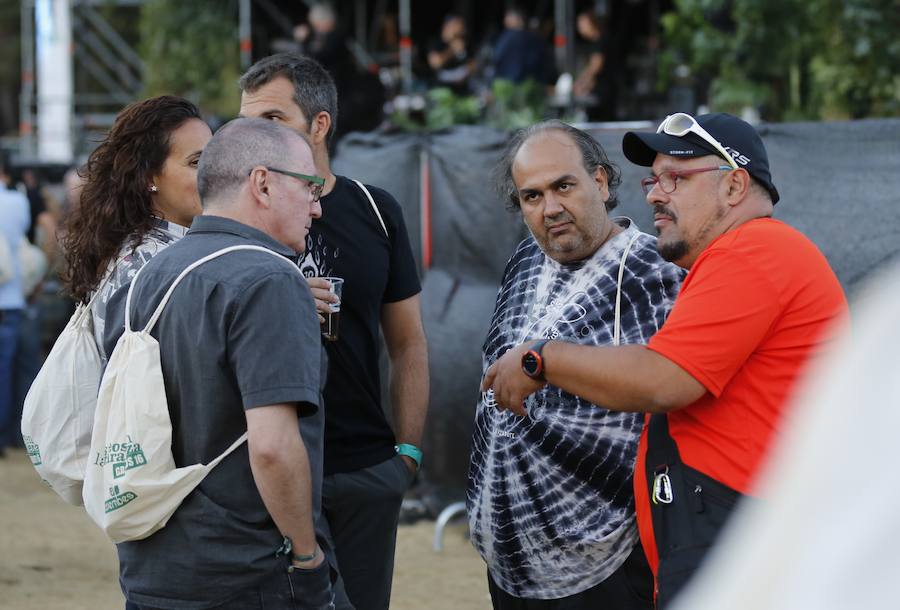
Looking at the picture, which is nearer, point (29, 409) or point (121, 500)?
point (121, 500)

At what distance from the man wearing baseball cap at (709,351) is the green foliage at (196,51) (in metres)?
14.4

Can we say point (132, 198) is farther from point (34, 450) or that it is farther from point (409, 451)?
point (409, 451)

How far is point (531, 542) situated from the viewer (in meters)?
3.10

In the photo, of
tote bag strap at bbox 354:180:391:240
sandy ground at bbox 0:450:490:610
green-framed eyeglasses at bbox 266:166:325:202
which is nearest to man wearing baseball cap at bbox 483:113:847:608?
green-framed eyeglasses at bbox 266:166:325:202

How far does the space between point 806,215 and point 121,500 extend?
381 cm

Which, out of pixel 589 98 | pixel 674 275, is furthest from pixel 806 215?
pixel 589 98

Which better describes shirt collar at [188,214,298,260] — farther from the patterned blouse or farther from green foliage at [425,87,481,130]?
green foliage at [425,87,481,130]

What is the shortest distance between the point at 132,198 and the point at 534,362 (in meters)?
1.24

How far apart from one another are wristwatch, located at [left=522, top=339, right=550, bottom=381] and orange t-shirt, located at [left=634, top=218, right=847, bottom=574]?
254mm

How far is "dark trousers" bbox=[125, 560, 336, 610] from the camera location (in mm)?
2527

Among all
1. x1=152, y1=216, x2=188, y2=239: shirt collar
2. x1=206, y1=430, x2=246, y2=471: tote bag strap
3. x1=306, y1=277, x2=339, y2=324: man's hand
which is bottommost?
x1=206, y1=430, x2=246, y2=471: tote bag strap

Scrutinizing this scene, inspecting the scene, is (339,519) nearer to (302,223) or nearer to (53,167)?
(302,223)

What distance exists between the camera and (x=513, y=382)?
2549mm

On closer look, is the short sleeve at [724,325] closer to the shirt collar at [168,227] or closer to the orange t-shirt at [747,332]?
the orange t-shirt at [747,332]
